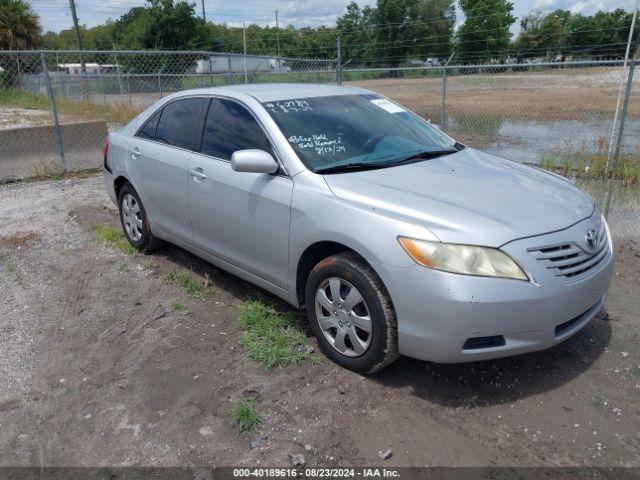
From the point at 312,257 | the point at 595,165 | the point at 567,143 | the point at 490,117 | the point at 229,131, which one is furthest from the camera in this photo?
the point at 490,117

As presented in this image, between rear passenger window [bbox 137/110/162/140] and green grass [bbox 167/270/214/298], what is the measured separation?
1236 millimetres

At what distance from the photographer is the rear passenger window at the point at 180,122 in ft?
14.5

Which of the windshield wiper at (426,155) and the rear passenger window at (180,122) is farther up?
the rear passenger window at (180,122)

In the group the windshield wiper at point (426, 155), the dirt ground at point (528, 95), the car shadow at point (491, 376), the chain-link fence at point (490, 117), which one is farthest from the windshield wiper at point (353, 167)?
the dirt ground at point (528, 95)

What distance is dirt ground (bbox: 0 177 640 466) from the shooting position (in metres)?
2.72

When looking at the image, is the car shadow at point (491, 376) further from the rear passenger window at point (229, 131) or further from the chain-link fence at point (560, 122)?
the chain-link fence at point (560, 122)

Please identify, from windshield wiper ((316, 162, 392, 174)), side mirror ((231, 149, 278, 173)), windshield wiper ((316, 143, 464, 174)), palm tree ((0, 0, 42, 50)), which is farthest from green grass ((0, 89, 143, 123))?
windshield wiper ((316, 162, 392, 174))

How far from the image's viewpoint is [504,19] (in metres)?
36.2

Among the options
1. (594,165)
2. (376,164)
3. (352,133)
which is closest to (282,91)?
(352,133)

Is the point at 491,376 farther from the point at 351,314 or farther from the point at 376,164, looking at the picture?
the point at 376,164

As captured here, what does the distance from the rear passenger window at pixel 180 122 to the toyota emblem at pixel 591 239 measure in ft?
9.47

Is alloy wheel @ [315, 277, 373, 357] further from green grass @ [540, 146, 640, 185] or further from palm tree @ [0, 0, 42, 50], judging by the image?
palm tree @ [0, 0, 42, 50]

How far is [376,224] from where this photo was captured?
296cm

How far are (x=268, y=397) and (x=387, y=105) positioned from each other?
249 centimetres
